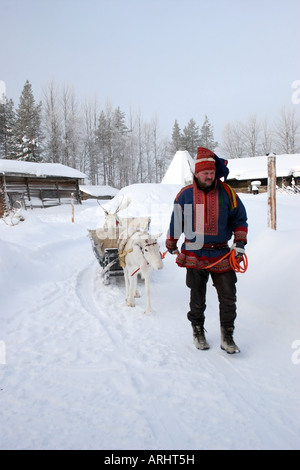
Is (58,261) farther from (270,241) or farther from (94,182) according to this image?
(94,182)

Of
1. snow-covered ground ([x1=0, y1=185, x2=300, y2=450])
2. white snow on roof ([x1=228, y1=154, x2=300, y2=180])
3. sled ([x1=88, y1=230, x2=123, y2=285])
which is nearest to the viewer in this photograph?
snow-covered ground ([x1=0, y1=185, x2=300, y2=450])

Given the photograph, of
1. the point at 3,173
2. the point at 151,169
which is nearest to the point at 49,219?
the point at 3,173

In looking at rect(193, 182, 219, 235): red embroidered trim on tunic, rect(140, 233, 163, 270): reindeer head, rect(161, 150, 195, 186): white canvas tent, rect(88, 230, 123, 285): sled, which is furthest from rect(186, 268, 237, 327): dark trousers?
rect(161, 150, 195, 186): white canvas tent

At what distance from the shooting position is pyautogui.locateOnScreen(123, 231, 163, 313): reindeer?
164 inches

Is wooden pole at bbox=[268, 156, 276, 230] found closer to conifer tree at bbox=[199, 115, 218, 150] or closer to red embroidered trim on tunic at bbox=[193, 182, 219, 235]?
red embroidered trim on tunic at bbox=[193, 182, 219, 235]

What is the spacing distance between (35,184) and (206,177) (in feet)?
82.9

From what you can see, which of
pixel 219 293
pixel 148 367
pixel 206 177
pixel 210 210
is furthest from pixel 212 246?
pixel 148 367

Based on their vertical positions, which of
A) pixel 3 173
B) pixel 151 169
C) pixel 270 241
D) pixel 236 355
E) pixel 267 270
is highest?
pixel 151 169

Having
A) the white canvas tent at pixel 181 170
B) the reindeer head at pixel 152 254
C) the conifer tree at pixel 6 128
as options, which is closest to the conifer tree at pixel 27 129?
the conifer tree at pixel 6 128

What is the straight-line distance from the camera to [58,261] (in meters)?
7.97

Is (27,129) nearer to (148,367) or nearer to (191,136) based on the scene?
(191,136)

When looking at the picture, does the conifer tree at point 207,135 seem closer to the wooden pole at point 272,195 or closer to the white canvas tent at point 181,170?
the white canvas tent at point 181,170

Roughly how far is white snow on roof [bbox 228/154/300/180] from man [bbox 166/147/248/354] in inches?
1146

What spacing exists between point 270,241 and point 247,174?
28.2 meters
